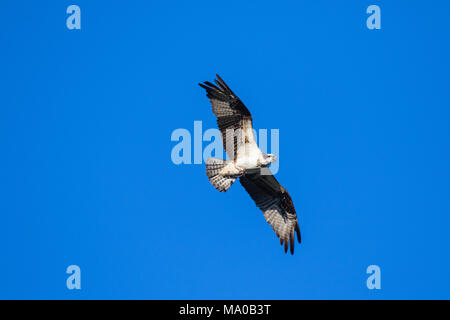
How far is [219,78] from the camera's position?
13.1 metres

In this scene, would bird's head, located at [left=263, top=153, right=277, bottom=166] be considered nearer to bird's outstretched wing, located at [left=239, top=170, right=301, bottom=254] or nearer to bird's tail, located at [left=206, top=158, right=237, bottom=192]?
bird's tail, located at [left=206, top=158, right=237, bottom=192]

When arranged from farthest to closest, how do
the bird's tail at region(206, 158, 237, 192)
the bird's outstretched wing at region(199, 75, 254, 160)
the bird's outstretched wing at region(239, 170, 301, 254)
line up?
the bird's outstretched wing at region(239, 170, 301, 254)
the bird's tail at region(206, 158, 237, 192)
the bird's outstretched wing at region(199, 75, 254, 160)

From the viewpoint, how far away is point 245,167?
1362cm

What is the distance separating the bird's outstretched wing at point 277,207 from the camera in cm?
1451

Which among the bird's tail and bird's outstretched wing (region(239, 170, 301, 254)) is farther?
bird's outstretched wing (region(239, 170, 301, 254))

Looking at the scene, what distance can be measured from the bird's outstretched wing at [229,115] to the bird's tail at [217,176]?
370mm

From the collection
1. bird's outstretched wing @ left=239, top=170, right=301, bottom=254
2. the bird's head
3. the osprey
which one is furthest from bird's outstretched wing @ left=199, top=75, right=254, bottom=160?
bird's outstretched wing @ left=239, top=170, right=301, bottom=254

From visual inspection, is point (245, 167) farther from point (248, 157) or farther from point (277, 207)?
point (277, 207)

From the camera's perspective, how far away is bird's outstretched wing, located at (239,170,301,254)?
571 inches
